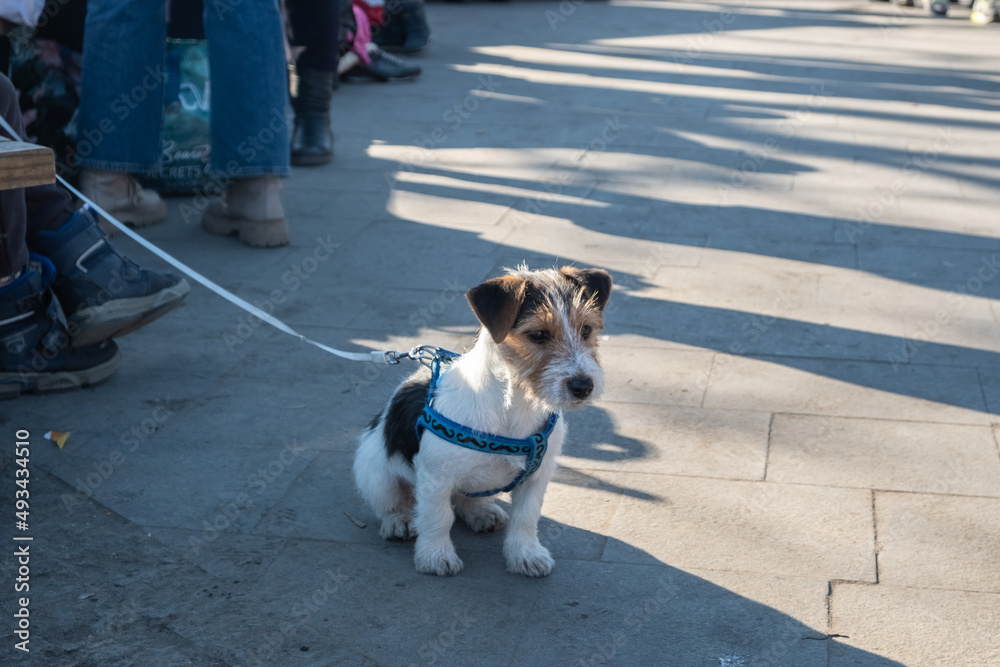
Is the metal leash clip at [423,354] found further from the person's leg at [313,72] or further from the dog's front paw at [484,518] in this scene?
the person's leg at [313,72]

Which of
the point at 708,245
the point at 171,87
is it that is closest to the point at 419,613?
the point at 708,245

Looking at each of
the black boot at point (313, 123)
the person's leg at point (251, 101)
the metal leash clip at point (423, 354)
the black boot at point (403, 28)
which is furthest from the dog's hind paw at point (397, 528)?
the black boot at point (403, 28)

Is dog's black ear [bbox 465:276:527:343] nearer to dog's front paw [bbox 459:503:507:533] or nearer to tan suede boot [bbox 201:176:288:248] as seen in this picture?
dog's front paw [bbox 459:503:507:533]

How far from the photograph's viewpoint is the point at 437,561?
10.5ft

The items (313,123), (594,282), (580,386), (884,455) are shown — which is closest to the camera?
(580,386)

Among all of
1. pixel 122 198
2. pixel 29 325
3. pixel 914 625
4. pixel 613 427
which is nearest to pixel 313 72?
pixel 122 198

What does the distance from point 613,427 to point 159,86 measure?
345 cm

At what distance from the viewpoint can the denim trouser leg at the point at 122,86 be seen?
5727 millimetres

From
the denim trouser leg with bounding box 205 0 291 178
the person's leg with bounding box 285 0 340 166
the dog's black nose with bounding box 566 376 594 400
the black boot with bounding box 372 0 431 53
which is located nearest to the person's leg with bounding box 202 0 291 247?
the denim trouser leg with bounding box 205 0 291 178

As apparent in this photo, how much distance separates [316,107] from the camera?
781 cm

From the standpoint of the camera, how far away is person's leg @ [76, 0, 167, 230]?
573cm

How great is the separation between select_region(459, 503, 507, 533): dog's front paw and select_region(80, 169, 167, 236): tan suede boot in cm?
355

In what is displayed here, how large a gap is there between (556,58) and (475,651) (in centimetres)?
1049

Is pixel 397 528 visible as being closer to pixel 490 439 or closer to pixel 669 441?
pixel 490 439
